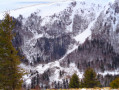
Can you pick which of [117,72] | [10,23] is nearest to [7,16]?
[10,23]

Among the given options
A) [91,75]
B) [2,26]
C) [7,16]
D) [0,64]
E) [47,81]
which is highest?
[7,16]

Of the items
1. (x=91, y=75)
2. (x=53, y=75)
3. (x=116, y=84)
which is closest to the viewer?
(x=116, y=84)

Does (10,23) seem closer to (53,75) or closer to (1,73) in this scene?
(1,73)

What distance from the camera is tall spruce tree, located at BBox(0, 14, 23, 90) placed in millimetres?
17750

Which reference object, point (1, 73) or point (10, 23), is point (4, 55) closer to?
point (1, 73)

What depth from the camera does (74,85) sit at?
45.8 m

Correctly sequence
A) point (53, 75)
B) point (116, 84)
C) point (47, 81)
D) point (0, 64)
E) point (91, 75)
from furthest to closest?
point (53, 75) < point (47, 81) < point (91, 75) < point (116, 84) < point (0, 64)

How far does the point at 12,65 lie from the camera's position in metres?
18.3

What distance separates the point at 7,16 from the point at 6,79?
335 inches

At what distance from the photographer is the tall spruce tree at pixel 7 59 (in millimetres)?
17750

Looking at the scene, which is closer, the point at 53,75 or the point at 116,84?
the point at 116,84

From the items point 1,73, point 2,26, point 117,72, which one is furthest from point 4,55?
point 117,72

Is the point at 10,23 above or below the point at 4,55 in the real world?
above

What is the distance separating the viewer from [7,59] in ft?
59.2
